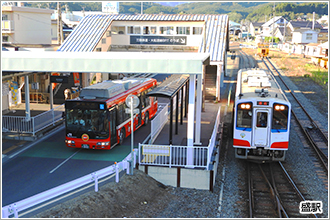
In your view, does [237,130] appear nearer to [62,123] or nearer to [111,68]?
[111,68]

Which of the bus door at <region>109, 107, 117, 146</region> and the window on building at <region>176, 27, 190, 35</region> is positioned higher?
the window on building at <region>176, 27, 190, 35</region>

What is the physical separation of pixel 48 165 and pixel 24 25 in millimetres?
28921

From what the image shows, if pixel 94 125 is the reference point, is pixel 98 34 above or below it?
above

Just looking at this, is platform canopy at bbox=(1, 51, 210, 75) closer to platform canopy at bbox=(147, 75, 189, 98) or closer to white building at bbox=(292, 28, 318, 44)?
platform canopy at bbox=(147, 75, 189, 98)

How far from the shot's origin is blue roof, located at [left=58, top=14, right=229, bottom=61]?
85.7 ft

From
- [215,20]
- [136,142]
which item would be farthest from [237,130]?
[215,20]

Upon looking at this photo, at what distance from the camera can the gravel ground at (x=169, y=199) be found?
9.55 metres

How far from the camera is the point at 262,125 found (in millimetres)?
13227

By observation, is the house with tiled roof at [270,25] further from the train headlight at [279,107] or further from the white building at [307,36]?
the train headlight at [279,107]

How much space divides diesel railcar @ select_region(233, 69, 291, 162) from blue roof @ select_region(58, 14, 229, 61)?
11.9 m

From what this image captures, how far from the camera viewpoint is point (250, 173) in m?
13.4

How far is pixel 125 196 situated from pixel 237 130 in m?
5.10

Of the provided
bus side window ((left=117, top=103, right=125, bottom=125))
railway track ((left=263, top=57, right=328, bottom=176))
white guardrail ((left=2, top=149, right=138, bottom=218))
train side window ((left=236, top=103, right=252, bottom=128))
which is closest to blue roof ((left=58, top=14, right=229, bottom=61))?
railway track ((left=263, top=57, right=328, bottom=176))

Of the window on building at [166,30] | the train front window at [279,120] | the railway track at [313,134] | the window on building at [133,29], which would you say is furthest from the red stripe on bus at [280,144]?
the window on building at [133,29]
